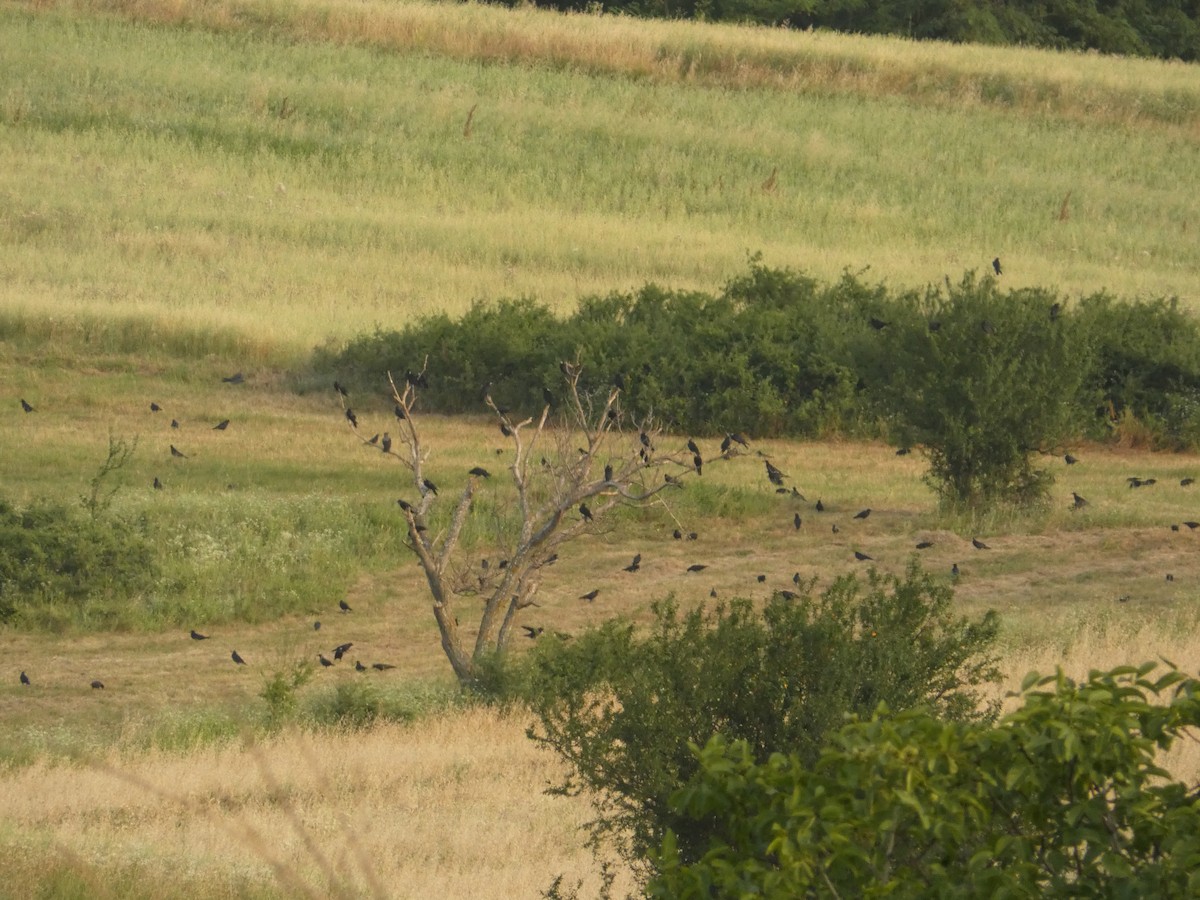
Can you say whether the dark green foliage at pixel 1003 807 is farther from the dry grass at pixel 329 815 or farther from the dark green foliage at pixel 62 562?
the dark green foliage at pixel 62 562

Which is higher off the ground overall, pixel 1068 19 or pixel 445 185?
pixel 1068 19

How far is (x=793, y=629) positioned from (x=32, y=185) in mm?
25731

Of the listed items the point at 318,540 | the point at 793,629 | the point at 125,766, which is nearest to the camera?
the point at 793,629

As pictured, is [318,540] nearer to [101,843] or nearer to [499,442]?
[499,442]

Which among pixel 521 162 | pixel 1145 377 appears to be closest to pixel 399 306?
pixel 1145 377

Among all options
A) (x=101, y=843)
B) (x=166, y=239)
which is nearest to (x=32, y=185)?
(x=166, y=239)

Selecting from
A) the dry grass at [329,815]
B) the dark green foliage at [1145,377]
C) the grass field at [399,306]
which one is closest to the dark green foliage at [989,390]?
the grass field at [399,306]

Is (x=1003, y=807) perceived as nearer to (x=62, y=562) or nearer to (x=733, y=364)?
(x=62, y=562)

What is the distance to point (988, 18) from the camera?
49.1m

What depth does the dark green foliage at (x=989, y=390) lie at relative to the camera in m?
15.9

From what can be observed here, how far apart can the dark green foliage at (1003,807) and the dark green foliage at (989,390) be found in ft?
40.4

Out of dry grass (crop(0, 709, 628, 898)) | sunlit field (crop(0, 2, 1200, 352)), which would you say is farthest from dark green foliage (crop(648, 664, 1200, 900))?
sunlit field (crop(0, 2, 1200, 352))

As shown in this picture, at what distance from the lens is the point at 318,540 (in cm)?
1505

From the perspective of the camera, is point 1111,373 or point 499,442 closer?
point 499,442
